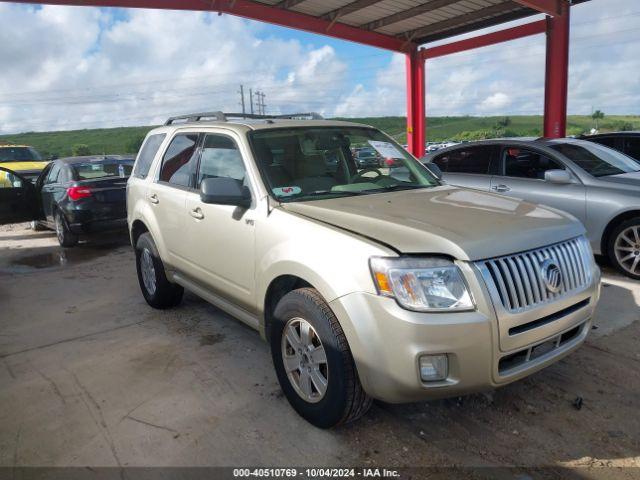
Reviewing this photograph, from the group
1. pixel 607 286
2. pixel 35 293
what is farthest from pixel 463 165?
pixel 35 293

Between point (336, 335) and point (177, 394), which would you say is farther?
point (177, 394)

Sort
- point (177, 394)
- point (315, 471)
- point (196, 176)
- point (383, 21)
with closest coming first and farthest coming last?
point (315, 471) → point (177, 394) → point (196, 176) → point (383, 21)

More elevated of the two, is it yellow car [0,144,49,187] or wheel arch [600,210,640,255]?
yellow car [0,144,49,187]

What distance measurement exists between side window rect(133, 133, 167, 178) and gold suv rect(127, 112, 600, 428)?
1037 millimetres

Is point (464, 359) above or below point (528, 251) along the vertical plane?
below

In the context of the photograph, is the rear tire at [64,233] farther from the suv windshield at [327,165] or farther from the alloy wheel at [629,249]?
the alloy wheel at [629,249]

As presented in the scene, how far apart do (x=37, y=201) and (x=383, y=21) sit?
30.2 feet

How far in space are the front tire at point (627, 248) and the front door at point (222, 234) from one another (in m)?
4.50

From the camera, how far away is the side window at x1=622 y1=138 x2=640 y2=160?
838 cm

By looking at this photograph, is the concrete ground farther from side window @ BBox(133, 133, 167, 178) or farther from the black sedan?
the black sedan

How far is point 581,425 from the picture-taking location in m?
2.92

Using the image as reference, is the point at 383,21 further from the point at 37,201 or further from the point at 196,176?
the point at 196,176

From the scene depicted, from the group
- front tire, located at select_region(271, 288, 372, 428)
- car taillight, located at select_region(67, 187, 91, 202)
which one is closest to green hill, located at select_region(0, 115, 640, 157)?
car taillight, located at select_region(67, 187, 91, 202)

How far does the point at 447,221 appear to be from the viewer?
9.32 feet
